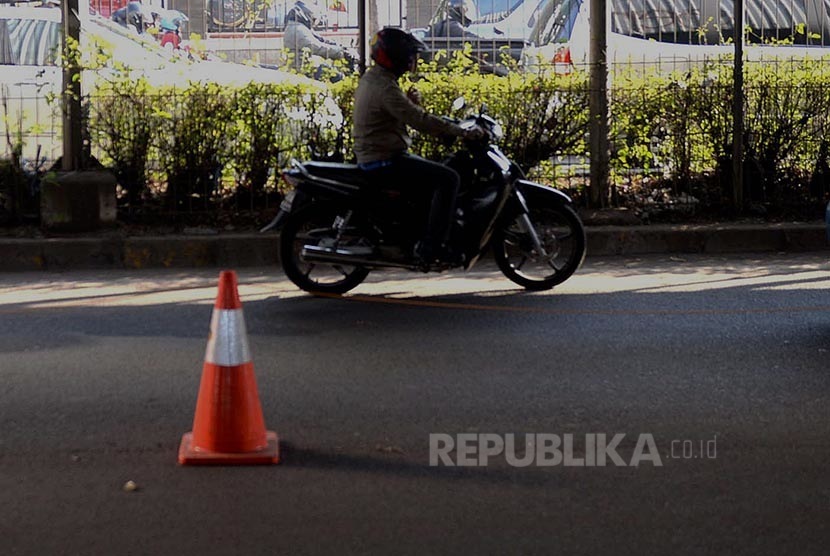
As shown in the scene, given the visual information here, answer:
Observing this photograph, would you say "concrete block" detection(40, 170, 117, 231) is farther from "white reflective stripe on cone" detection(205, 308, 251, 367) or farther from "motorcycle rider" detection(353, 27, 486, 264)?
"white reflective stripe on cone" detection(205, 308, 251, 367)

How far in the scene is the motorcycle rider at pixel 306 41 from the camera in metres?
12.8

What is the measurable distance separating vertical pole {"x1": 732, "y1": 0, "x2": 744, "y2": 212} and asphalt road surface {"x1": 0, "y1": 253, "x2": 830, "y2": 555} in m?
2.91

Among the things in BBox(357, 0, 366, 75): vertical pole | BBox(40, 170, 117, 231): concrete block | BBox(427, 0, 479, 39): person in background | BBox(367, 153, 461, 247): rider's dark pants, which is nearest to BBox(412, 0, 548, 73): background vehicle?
BBox(427, 0, 479, 39): person in background

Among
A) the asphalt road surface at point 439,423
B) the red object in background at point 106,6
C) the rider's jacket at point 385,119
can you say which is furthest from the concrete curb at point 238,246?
the red object in background at point 106,6

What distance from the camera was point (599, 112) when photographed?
A: 499 inches

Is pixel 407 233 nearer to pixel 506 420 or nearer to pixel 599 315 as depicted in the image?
pixel 599 315

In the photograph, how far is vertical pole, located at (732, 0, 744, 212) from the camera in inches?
501

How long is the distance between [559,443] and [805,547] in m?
1.42

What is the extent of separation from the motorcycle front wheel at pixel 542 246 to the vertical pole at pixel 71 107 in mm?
4240

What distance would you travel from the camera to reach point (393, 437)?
608 cm

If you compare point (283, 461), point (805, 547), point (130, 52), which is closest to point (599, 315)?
point (283, 461)

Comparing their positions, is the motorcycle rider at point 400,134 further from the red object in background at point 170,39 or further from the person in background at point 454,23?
the person in background at point 454,23

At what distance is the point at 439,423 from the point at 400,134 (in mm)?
3846

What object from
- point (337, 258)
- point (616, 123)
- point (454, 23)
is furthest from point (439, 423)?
point (454, 23)
